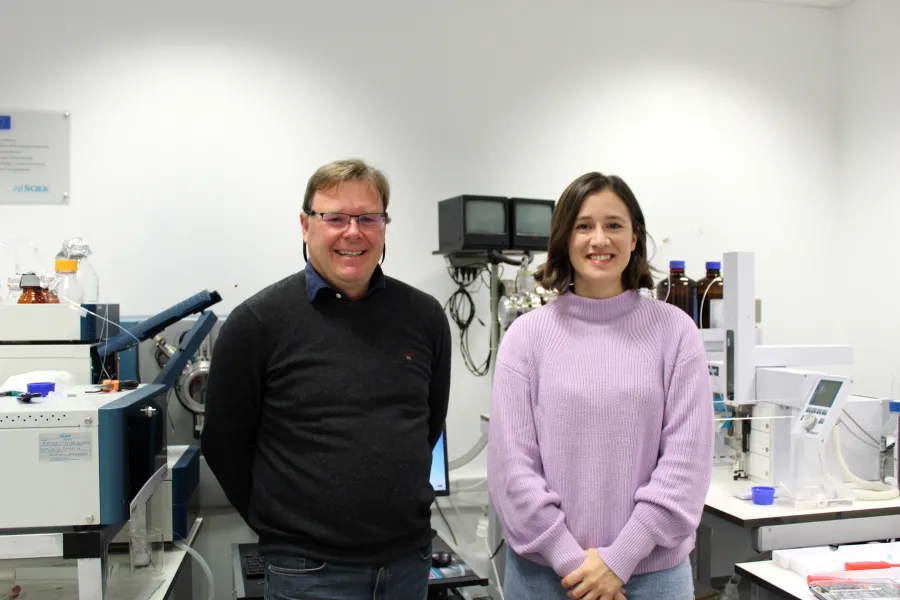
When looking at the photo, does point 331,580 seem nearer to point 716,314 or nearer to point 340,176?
point 340,176

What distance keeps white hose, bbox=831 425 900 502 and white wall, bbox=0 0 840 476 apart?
4.50ft

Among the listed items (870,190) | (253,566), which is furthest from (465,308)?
(870,190)

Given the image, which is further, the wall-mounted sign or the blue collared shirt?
the wall-mounted sign

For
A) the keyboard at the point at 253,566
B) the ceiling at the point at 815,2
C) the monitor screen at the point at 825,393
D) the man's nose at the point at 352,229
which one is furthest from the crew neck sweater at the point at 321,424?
the ceiling at the point at 815,2

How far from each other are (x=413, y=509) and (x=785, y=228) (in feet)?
9.81

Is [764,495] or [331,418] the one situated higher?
[331,418]

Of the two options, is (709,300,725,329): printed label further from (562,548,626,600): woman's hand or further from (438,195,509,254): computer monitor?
(562,548,626,600): woman's hand

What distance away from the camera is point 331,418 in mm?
1312

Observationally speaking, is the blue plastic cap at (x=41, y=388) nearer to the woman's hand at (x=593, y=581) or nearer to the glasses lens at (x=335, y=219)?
the glasses lens at (x=335, y=219)

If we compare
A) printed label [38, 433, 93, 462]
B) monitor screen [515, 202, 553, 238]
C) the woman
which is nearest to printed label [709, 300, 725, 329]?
monitor screen [515, 202, 553, 238]

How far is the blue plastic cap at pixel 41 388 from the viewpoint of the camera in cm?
154

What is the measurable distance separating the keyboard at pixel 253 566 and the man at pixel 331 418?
0.83m

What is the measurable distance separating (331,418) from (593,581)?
0.56 m

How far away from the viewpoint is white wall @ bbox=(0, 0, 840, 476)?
294 centimetres
